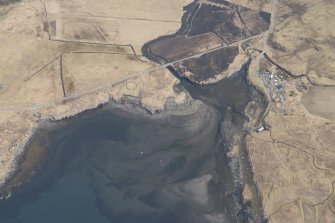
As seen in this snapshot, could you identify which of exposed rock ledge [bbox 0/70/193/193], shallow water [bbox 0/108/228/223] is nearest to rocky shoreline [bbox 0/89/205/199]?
exposed rock ledge [bbox 0/70/193/193]

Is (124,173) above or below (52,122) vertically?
below

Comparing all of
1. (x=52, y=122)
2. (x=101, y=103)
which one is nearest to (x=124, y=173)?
(x=101, y=103)

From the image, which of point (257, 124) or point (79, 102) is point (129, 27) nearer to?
point (79, 102)

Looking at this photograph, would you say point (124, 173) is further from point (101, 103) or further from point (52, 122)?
point (52, 122)

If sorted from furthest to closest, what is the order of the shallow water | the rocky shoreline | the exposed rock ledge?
1. the exposed rock ledge
2. the rocky shoreline
3. the shallow water

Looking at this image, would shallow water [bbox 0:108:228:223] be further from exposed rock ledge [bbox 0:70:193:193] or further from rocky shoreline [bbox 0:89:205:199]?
exposed rock ledge [bbox 0:70:193:193]

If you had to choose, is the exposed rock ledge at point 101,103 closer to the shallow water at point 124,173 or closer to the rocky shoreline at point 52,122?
the rocky shoreline at point 52,122

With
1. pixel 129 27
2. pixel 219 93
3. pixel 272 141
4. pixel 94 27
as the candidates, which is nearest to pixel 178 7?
pixel 129 27

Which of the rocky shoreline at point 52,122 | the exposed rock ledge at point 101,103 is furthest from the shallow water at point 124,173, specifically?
the exposed rock ledge at point 101,103

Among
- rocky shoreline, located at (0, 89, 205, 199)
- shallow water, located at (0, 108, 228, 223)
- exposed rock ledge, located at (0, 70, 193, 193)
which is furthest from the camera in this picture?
exposed rock ledge, located at (0, 70, 193, 193)

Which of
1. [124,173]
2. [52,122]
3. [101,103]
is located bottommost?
[124,173]
